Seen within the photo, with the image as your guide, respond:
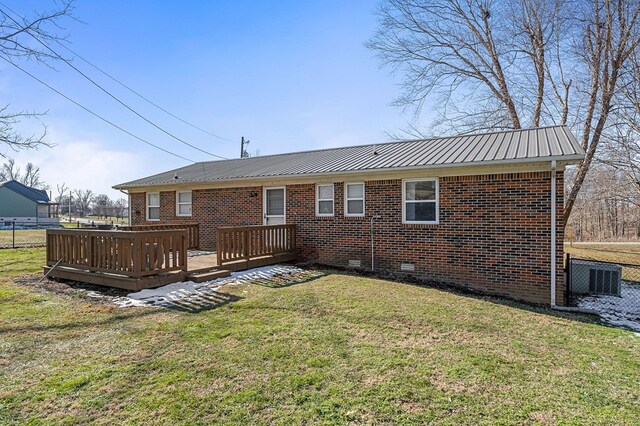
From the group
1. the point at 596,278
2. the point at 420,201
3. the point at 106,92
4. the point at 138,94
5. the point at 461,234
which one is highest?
the point at 138,94

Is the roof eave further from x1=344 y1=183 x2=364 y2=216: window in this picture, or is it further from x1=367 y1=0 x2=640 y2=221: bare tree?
x1=367 y1=0 x2=640 y2=221: bare tree

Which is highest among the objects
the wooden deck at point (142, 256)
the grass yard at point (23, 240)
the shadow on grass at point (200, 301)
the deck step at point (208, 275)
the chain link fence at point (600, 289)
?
the wooden deck at point (142, 256)

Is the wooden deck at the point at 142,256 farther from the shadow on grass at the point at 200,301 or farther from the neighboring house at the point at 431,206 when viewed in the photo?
the neighboring house at the point at 431,206

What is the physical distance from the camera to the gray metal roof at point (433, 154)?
7739 millimetres

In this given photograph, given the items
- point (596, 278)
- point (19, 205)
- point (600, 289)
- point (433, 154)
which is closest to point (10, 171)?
point (19, 205)

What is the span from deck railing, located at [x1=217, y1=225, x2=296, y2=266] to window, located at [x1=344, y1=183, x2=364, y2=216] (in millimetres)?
1765

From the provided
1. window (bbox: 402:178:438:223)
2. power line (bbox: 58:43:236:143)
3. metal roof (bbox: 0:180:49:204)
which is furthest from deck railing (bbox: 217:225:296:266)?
metal roof (bbox: 0:180:49:204)

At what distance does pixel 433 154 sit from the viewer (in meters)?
9.57

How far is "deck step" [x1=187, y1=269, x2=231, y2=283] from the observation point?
754 centimetres

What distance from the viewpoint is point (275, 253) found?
32.6ft

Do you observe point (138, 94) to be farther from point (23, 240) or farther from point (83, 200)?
point (83, 200)

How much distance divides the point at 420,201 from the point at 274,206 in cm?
464

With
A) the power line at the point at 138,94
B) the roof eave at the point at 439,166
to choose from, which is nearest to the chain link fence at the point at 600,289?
the roof eave at the point at 439,166

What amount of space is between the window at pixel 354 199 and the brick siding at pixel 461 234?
0.51 ft
